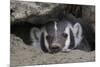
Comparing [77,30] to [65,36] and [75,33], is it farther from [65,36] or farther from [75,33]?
[65,36]

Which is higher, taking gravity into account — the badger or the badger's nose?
the badger

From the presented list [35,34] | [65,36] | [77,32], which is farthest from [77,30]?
[35,34]

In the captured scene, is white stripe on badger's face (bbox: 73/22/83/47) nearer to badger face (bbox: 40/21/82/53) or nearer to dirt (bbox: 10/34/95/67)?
badger face (bbox: 40/21/82/53)

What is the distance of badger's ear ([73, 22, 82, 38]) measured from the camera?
2451 mm

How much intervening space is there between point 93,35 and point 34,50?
2.84 ft

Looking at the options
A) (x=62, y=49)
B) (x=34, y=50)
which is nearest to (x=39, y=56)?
(x=34, y=50)

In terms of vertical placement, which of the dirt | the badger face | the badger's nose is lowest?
the dirt

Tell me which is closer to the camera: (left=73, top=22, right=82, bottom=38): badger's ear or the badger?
the badger

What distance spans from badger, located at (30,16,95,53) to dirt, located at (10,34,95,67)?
0.22 ft

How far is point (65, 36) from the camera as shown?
2408mm

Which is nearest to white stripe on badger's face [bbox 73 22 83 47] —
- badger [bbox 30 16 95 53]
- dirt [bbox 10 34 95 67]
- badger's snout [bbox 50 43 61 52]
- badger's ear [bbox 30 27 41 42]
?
badger [bbox 30 16 95 53]

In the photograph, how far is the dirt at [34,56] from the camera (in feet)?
7.18

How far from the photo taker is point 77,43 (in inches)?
96.9

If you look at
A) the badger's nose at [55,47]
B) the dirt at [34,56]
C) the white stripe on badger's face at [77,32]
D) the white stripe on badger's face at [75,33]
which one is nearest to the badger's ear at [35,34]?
the dirt at [34,56]
